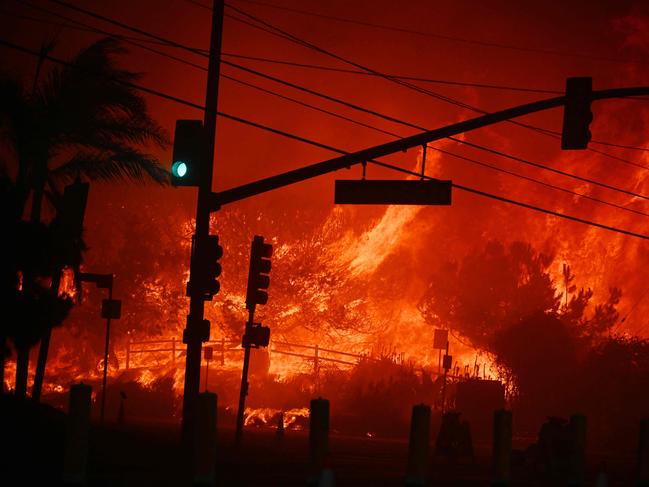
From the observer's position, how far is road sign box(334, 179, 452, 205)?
63.7 ft

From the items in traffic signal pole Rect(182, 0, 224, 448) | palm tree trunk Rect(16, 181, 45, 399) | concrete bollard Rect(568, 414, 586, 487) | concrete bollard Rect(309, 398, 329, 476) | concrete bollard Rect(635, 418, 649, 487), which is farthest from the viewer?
palm tree trunk Rect(16, 181, 45, 399)

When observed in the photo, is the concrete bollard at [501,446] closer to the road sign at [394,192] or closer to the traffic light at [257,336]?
the road sign at [394,192]

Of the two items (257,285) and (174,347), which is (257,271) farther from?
(174,347)

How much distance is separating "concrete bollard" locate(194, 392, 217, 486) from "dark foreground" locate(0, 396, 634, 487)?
2030 millimetres

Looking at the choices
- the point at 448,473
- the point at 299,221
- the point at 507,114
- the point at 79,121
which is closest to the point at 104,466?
the point at 448,473

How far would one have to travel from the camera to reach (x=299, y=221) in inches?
2427

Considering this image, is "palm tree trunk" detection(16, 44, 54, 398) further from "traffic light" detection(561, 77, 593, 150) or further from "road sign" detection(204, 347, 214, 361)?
"road sign" detection(204, 347, 214, 361)

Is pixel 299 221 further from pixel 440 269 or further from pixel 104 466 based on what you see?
pixel 104 466

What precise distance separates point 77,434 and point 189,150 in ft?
27.1

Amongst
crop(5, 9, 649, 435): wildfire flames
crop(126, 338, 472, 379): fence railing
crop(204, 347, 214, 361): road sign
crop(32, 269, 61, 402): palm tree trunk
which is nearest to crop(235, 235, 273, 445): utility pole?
crop(32, 269, 61, 402): palm tree trunk

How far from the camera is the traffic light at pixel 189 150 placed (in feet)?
64.1

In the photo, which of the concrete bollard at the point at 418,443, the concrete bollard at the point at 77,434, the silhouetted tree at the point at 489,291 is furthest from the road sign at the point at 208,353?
the concrete bollard at the point at 77,434

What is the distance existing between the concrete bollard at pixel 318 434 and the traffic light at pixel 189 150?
7350 mm

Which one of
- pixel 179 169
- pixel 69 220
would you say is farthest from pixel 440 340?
pixel 179 169
